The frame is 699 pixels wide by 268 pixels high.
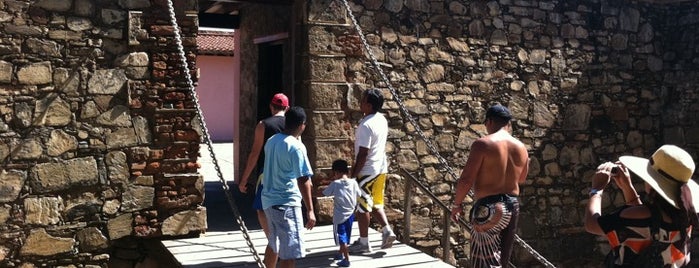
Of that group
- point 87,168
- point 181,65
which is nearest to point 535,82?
point 181,65

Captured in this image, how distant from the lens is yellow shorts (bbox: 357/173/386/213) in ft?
19.0

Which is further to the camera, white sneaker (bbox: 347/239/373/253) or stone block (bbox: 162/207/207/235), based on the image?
stone block (bbox: 162/207/207/235)

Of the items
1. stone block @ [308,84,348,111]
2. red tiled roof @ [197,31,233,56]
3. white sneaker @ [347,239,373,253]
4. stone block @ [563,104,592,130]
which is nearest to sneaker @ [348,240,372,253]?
white sneaker @ [347,239,373,253]

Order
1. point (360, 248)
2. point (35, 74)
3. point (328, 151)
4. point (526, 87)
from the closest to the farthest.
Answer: point (35, 74)
point (360, 248)
point (328, 151)
point (526, 87)

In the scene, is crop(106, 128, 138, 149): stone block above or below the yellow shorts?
above

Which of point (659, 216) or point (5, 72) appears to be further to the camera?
point (5, 72)

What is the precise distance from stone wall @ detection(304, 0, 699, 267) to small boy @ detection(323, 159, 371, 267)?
1.57 metres

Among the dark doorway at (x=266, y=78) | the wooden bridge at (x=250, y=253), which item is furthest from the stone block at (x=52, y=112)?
the dark doorway at (x=266, y=78)

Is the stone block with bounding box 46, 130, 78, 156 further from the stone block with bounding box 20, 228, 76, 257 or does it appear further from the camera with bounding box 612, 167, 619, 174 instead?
the camera with bounding box 612, 167, 619, 174

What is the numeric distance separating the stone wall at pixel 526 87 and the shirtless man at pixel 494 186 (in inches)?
101

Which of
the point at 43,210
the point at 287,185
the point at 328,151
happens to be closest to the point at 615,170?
the point at 287,185

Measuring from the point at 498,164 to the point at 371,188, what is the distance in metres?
1.45

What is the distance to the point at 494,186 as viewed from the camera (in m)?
4.70

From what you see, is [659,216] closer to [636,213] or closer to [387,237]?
[636,213]
